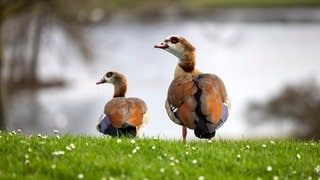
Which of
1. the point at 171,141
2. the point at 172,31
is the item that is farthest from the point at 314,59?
→ the point at 171,141

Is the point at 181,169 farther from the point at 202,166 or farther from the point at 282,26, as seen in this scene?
the point at 282,26

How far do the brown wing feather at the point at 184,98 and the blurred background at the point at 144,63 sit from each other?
1360 cm

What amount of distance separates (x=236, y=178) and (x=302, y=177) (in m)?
0.93

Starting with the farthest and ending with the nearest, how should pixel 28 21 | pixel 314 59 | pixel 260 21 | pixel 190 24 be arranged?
pixel 260 21
pixel 190 24
pixel 314 59
pixel 28 21

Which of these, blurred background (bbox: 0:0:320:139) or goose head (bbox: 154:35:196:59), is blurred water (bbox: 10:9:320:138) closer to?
blurred background (bbox: 0:0:320:139)

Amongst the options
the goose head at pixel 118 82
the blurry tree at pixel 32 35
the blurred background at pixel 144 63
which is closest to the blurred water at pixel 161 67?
the blurred background at pixel 144 63

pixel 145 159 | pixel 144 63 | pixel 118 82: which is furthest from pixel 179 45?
pixel 144 63

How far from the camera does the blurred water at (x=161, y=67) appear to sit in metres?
32.7

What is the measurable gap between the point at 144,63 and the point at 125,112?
3563 centimetres

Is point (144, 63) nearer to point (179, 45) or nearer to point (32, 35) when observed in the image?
point (32, 35)

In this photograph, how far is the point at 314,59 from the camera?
1768 inches

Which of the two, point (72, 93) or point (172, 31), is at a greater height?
point (172, 31)

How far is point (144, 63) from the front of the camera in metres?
46.3

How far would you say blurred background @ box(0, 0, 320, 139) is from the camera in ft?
94.8
